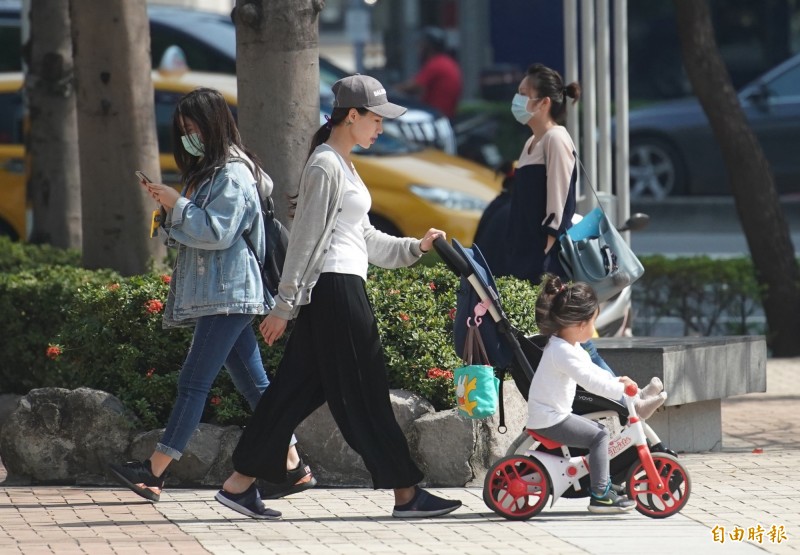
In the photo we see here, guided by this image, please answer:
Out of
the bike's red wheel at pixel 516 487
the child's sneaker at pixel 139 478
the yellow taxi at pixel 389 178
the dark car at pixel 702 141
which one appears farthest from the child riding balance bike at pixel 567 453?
the dark car at pixel 702 141

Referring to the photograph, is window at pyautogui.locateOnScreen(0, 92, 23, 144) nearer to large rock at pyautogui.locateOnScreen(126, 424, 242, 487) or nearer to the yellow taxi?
the yellow taxi

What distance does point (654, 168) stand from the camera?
20344 millimetres

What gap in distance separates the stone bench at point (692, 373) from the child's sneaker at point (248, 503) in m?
2.15

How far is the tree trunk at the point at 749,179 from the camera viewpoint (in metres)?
11.6

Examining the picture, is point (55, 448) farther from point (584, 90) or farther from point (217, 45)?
point (217, 45)

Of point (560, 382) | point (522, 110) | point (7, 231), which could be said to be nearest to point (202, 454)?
point (560, 382)

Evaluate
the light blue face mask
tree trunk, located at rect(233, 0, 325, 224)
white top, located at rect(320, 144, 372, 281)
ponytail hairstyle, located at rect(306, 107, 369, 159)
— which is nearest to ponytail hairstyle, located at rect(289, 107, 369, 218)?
ponytail hairstyle, located at rect(306, 107, 369, 159)

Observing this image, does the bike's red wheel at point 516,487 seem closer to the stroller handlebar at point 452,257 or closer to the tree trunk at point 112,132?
the stroller handlebar at point 452,257

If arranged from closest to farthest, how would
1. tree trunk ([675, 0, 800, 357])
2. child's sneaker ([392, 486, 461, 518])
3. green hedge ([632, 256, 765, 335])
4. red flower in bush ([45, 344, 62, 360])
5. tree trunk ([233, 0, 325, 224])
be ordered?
child's sneaker ([392, 486, 461, 518]) < red flower in bush ([45, 344, 62, 360]) < tree trunk ([233, 0, 325, 224]) < tree trunk ([675, 0, 800, 357]) < green hedge ([632, 256, 765, 335])

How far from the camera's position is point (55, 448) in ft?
24.6

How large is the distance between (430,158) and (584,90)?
4.39 meters

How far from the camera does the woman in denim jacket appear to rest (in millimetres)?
6516

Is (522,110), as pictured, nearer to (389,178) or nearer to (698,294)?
(698,294)

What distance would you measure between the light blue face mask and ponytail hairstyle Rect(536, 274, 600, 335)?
5.02 feet
